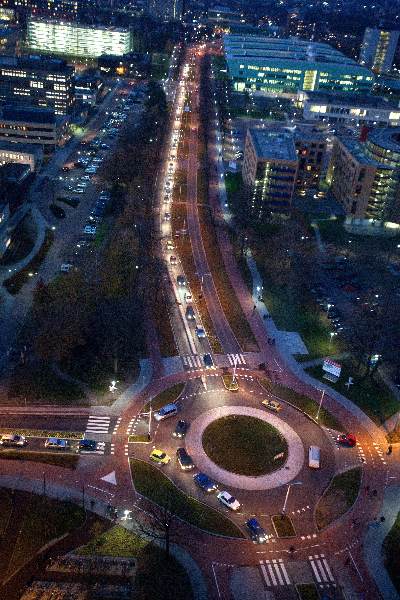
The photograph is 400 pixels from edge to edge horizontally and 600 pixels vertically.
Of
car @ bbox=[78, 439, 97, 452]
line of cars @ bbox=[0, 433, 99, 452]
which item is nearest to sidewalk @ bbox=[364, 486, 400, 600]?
car @ bbox=[78, 439, 97, 452]

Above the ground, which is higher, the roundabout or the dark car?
the dark car

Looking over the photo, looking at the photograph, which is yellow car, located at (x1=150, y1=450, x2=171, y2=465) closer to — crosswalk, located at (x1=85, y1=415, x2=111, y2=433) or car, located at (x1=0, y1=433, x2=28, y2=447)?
crosswalk, located at (x1=85, y1=415, x2=111, y2=433)

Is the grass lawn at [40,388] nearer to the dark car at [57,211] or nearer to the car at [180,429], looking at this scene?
the car at [180,429]

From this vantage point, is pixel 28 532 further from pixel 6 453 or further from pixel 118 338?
pixel 118 338

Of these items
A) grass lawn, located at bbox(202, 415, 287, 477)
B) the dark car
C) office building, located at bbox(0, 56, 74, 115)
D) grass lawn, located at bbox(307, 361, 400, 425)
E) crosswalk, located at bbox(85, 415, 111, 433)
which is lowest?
crosswalk, located at bbox(85, 415, 111, 433)

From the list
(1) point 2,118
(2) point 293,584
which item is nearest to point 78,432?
(2) point 293,584

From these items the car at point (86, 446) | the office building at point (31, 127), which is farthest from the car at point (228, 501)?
the office building at point (31, 127)

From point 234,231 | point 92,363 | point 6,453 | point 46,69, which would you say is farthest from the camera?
point 46,69
